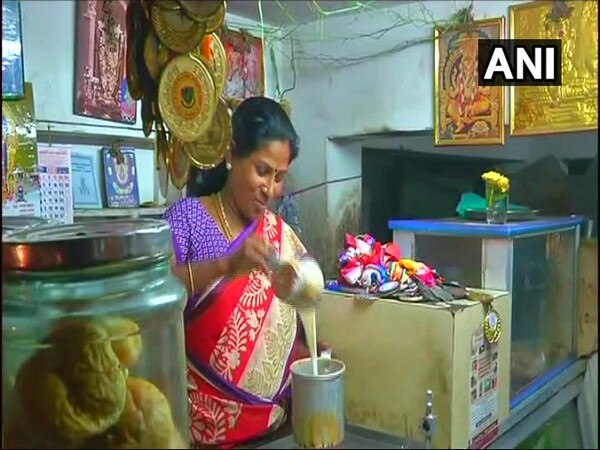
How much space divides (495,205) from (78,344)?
35cm

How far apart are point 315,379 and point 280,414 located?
0.04 metres

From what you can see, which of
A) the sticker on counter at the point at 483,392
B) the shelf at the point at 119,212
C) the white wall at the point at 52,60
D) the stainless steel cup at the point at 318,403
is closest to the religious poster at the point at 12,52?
the white wall at the point at 52,60

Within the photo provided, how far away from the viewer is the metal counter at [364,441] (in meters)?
0.51

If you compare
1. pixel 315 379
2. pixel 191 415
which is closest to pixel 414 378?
pixel 315 379

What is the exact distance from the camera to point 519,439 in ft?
1.77

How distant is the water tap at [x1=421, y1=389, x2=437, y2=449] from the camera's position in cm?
52

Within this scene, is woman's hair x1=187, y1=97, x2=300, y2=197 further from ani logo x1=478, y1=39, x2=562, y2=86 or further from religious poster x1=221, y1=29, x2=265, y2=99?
ani logo x1=478, y1=39, x2=562, y2=86

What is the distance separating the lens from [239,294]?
58cm

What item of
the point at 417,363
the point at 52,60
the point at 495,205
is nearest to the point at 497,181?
the point at 495,205

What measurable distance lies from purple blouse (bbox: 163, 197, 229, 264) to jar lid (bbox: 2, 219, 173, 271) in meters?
0.08

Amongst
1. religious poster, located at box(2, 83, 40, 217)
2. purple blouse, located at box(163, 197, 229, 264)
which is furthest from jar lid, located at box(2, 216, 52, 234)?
purple blouse, located at box(163, 197, 229, 264)

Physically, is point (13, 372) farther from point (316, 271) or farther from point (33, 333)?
point (316, 271)

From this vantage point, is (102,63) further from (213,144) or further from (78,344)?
(78,344)

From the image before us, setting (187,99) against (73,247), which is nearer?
(73,247)
